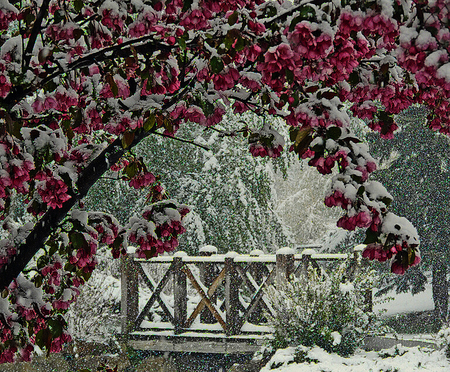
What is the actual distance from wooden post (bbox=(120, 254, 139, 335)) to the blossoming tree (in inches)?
226

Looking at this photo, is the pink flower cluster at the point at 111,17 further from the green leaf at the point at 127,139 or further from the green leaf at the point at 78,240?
the green leaf at the point at 78,240

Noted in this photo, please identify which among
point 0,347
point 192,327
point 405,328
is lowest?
point 405,328

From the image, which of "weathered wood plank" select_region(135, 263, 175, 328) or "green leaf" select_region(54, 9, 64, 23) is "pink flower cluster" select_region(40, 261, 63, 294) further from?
"weathered wood plank" select_region(135, 263, 175, 328)

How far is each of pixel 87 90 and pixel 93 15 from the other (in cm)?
96

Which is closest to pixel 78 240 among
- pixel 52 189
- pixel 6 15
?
pixel 52 189

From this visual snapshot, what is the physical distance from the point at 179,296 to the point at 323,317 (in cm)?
333

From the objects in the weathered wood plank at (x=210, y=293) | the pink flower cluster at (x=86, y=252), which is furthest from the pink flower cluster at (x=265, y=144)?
the weathered wood plank at (x=210, y=293)

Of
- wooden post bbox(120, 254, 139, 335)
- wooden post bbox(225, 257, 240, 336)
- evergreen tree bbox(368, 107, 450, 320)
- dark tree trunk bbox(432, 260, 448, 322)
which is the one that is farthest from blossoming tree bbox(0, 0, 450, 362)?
dark tree trunk bbox(432, 260, 448, 322)

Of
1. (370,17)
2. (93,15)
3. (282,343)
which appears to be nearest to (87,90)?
(93,15)

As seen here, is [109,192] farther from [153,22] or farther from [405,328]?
[153,22]

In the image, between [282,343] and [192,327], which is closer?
[282,343]

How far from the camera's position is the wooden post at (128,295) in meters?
9.88

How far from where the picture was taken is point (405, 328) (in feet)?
61.1

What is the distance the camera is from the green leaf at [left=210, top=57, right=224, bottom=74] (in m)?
2.82
